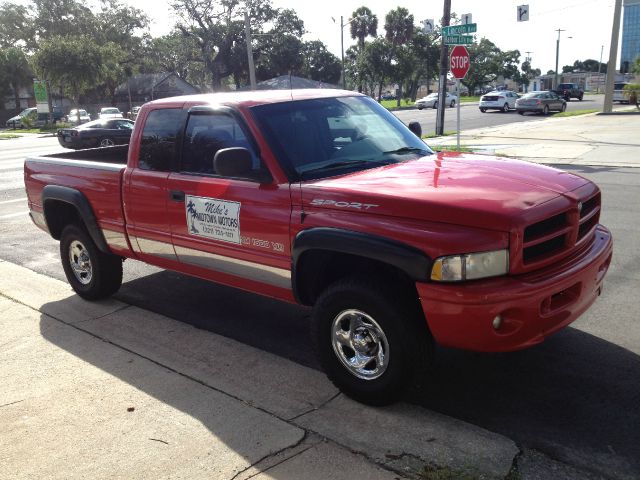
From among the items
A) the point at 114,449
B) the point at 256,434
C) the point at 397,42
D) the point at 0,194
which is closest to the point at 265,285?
the point at 256,434

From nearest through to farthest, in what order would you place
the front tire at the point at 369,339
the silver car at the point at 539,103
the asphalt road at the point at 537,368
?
the asphalt road at the point at 537,368
the front tire at the point at 369,339
the silver car at the point at 539,103

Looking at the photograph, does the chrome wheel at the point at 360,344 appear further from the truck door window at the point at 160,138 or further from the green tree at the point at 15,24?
the green tree at the point at 15,24

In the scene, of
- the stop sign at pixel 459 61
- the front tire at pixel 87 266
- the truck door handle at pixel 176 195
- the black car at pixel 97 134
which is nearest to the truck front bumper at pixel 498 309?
the truck door handle at pixel 176 195

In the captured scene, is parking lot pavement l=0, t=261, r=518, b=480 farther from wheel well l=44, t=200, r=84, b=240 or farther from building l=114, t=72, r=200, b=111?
building l=114, t=72, r=200, b=111

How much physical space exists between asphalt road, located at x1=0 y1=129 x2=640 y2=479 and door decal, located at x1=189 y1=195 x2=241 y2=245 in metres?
0.95

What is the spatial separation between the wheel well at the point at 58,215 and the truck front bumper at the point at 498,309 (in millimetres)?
4091

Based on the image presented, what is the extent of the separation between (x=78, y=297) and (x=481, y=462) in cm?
448

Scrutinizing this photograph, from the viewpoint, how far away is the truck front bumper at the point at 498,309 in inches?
123

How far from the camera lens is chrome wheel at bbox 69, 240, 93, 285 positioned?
19.5 feet

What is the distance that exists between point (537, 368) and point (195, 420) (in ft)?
7.29

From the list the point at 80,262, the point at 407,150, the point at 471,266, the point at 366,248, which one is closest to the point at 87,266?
the point at 80,262

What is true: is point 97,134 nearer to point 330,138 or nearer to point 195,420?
point 330,138

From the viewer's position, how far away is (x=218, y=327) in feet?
17.0

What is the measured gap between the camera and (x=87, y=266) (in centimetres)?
598
